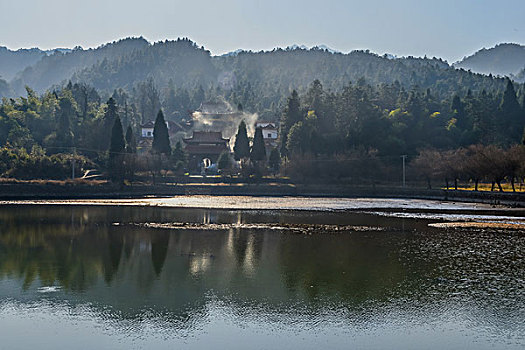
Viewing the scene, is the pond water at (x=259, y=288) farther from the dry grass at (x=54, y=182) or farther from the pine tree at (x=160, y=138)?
the pine tree at (x=160, y=138)

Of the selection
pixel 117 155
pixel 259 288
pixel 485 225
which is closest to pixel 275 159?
pixel 117 155

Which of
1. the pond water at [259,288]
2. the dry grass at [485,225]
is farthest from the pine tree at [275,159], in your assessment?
the pond water at [259,288]

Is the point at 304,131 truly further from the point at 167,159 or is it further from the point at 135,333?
the point at 135,333

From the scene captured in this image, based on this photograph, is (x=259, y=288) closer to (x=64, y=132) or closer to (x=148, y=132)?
(x=64, y=132)

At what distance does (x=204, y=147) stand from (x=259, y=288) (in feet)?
287

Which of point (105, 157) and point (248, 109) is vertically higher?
point (248, 109)

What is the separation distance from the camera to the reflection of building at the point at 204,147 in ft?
336

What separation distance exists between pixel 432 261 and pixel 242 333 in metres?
12.9

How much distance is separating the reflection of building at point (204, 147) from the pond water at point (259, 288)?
220ft

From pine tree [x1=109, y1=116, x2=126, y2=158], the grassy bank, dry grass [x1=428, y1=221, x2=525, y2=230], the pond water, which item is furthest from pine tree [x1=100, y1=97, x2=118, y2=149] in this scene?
dry grass [x1=428, y1=221, x2=525, y2=230]

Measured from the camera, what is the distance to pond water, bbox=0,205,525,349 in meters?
14.8

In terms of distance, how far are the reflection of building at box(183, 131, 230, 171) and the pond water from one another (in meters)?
67.1

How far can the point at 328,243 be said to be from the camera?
30266 millimetres

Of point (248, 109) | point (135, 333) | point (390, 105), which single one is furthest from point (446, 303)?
point (248, 109)
